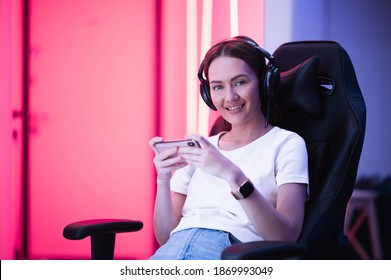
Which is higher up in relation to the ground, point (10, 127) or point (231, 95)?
point (231, 95)

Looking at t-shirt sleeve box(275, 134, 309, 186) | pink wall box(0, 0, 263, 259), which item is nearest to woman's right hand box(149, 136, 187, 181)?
t-shirt sleeve box(275, 134, 309, 186)

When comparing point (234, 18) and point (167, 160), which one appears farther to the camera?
point (234, 18)

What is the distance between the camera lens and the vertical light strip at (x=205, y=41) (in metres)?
2.44

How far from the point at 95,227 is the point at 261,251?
0.53 meters

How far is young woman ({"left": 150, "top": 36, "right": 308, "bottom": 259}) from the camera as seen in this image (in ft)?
3.99

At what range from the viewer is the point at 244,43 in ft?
4.67

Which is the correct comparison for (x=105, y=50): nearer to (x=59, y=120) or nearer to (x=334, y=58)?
(x=59, y=120)

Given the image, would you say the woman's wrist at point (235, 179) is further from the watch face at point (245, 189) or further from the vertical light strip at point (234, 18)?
the vertical light strip at point (234, 18)

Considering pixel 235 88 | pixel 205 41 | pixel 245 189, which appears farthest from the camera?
pixel 205 41

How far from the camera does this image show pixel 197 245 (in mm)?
1260

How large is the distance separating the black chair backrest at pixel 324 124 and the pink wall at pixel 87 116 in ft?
4.30

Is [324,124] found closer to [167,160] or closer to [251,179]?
[251,179]

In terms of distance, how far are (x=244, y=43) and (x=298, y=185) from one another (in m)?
0.42

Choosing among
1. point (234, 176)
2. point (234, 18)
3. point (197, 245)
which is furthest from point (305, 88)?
point (234, 18)
